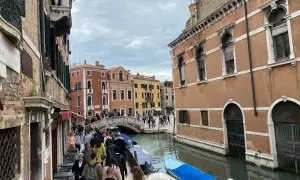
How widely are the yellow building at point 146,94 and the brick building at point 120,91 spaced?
9.43ft

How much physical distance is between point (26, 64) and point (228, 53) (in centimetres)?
1266

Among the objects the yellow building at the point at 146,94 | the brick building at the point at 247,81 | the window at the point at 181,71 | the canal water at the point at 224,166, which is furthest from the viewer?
the yellow building at the point at 146,94

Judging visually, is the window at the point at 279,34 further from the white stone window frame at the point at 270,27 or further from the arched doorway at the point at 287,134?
the arched doorway at the point at 287,134

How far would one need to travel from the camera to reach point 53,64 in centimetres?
898

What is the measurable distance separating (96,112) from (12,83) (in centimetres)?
4368

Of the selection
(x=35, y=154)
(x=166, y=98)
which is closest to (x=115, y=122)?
(x=35, y=154)

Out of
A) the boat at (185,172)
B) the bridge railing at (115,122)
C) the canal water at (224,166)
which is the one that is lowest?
the canal water at (224,166)

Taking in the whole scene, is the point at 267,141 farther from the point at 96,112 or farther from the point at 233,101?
the point at 96,112

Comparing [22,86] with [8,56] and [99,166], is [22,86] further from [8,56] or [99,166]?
[99,166]

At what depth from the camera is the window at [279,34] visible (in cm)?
1203

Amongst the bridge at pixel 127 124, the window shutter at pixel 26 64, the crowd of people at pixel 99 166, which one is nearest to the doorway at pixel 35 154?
the window shutter at pixel 26 64

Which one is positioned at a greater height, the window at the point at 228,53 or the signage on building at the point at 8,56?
the window at the point at 228,53

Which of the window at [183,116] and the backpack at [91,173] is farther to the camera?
the window at [183,116]

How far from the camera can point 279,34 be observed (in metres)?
12.4
